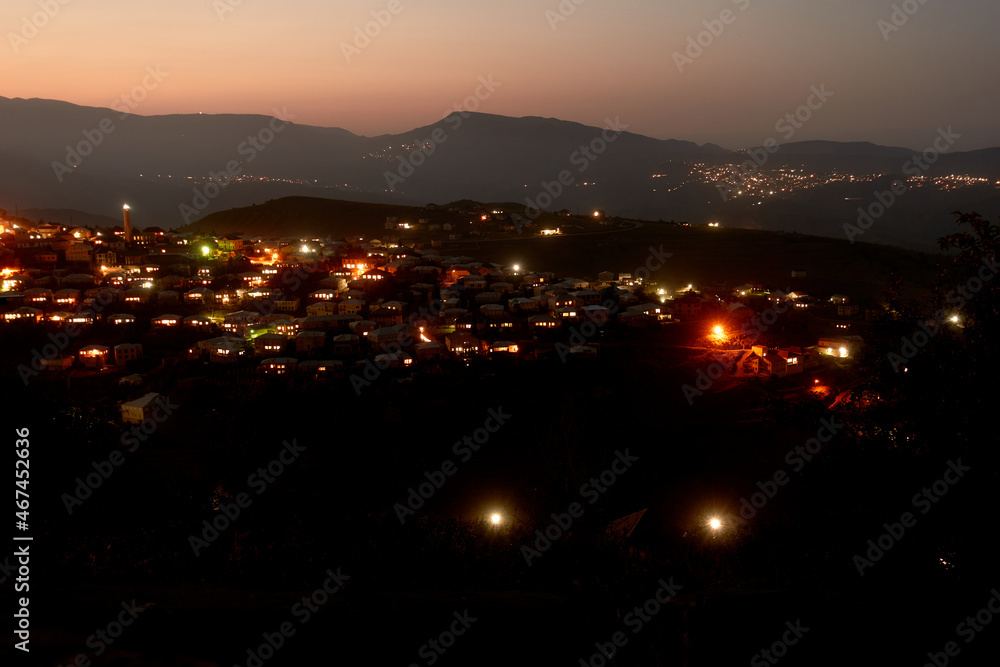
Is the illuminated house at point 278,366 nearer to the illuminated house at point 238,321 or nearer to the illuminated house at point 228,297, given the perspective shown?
the illuminated house at point 238,321

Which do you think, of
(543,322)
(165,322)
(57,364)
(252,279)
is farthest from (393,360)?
(252,279)

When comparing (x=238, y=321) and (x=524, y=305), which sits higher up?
(x=524, y=305)

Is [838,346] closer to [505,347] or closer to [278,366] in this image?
[505,347]

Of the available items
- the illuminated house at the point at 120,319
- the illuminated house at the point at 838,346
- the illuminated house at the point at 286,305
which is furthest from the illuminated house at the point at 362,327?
the illuminated house at the point at 838,346

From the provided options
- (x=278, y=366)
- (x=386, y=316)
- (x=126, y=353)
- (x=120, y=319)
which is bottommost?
(x=126, y=353)

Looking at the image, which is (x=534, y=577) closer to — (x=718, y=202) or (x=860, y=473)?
(x=860, y=473)

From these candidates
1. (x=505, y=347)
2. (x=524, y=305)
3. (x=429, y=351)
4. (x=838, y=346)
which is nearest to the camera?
(x=429, y=351)
